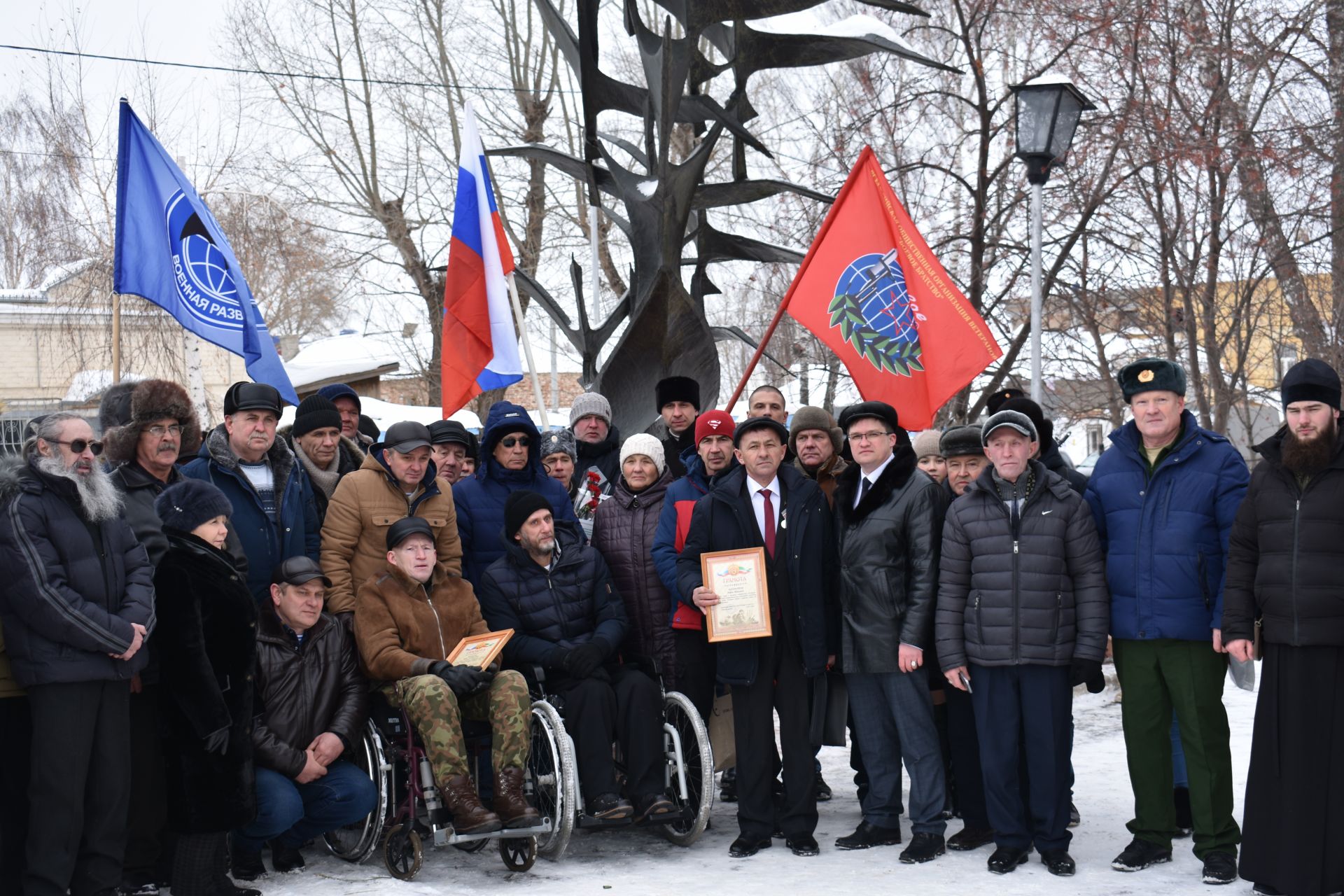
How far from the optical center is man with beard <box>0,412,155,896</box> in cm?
446

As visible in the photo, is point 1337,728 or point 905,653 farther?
point 905,653

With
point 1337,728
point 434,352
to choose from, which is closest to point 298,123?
point 434,352

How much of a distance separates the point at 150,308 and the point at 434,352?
215 inches

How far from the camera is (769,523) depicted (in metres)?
5.77

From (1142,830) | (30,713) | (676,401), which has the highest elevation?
(676,401)

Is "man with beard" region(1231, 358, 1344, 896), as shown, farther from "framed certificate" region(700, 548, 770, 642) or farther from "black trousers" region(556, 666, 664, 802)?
"black trousers" region(556, 666, 664, 802)

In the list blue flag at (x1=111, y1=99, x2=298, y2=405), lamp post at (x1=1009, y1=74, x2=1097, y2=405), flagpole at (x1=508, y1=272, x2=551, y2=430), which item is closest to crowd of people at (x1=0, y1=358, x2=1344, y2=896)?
blue flag at (x1=111, y1=99, x2=298, y2=405)

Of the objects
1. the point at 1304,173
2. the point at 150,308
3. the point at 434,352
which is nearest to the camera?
the point at 1304,173

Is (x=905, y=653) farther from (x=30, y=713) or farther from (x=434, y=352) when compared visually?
(x=434, y=352)

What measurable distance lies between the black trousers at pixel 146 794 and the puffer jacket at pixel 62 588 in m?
0.34

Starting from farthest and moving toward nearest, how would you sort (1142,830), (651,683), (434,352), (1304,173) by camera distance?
(434,352)
(1304,173)
(651,683)
(1142,830)

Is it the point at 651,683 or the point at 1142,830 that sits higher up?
the point at 651,683

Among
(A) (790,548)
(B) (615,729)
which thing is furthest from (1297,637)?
(B) (615,729)

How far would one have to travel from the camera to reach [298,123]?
25.5 metres
